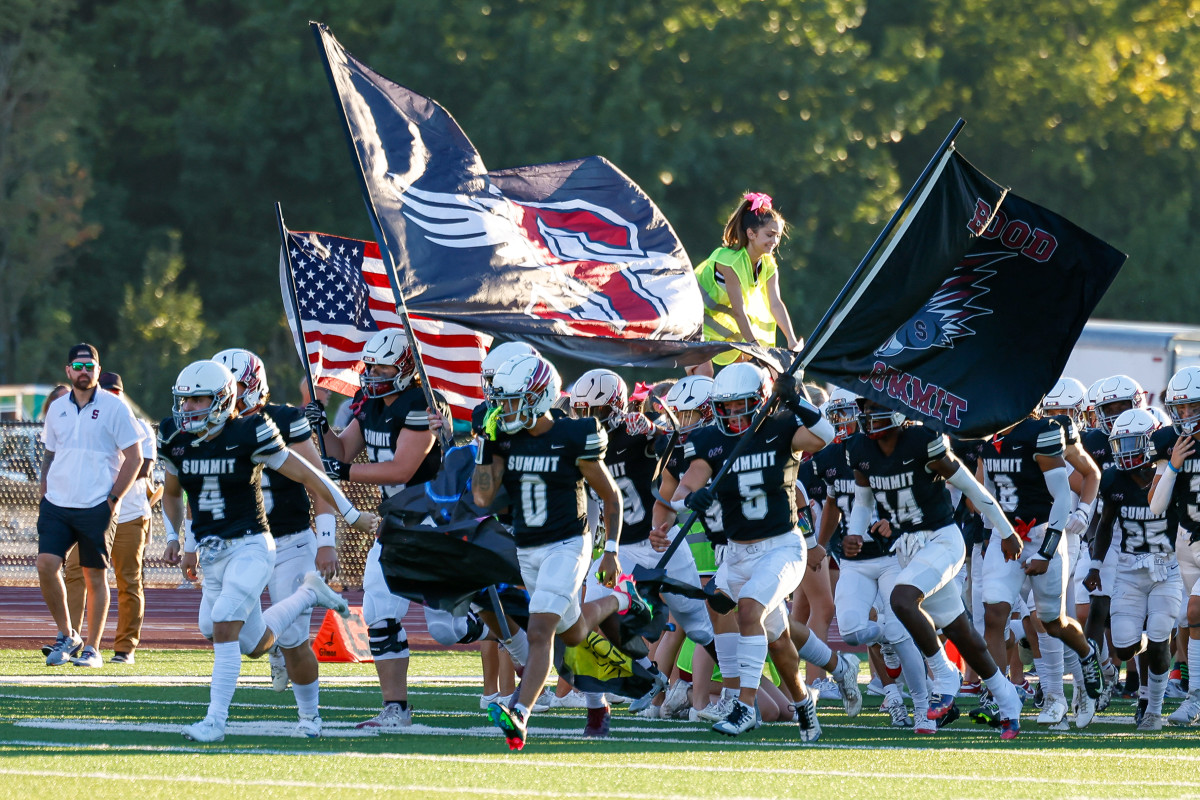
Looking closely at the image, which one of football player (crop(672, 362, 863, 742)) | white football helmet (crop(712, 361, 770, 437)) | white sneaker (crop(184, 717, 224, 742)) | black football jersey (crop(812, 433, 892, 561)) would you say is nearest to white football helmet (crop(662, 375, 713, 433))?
black football jersey (crop(812, 433, 892, 561))

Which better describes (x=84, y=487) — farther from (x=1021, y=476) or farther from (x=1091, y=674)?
(x=1091, y=674)

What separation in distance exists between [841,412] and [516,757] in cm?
410

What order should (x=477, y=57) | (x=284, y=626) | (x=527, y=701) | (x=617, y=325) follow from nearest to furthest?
(x=527, y=701), (x=284, y=626), (x=617, y=325), (x=477, y=57)

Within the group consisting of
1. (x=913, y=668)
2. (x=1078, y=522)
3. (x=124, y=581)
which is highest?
(x=1078, y=522)

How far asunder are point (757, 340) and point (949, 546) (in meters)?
2.70

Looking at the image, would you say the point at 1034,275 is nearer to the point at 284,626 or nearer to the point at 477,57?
the point at 284,626

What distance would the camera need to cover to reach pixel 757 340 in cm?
1282

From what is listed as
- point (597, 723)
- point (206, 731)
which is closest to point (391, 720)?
point (597, 723)

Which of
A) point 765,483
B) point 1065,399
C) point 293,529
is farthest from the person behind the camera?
point 1065,399

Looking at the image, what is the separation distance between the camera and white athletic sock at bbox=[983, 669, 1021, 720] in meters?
10.2

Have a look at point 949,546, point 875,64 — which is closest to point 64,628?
point 949,546

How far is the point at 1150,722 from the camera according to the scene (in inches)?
431

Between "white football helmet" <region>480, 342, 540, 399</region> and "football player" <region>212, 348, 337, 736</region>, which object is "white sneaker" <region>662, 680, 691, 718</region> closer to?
"football player" <region>212, 348, 337, 736</region>

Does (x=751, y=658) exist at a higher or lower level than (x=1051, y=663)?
higher
